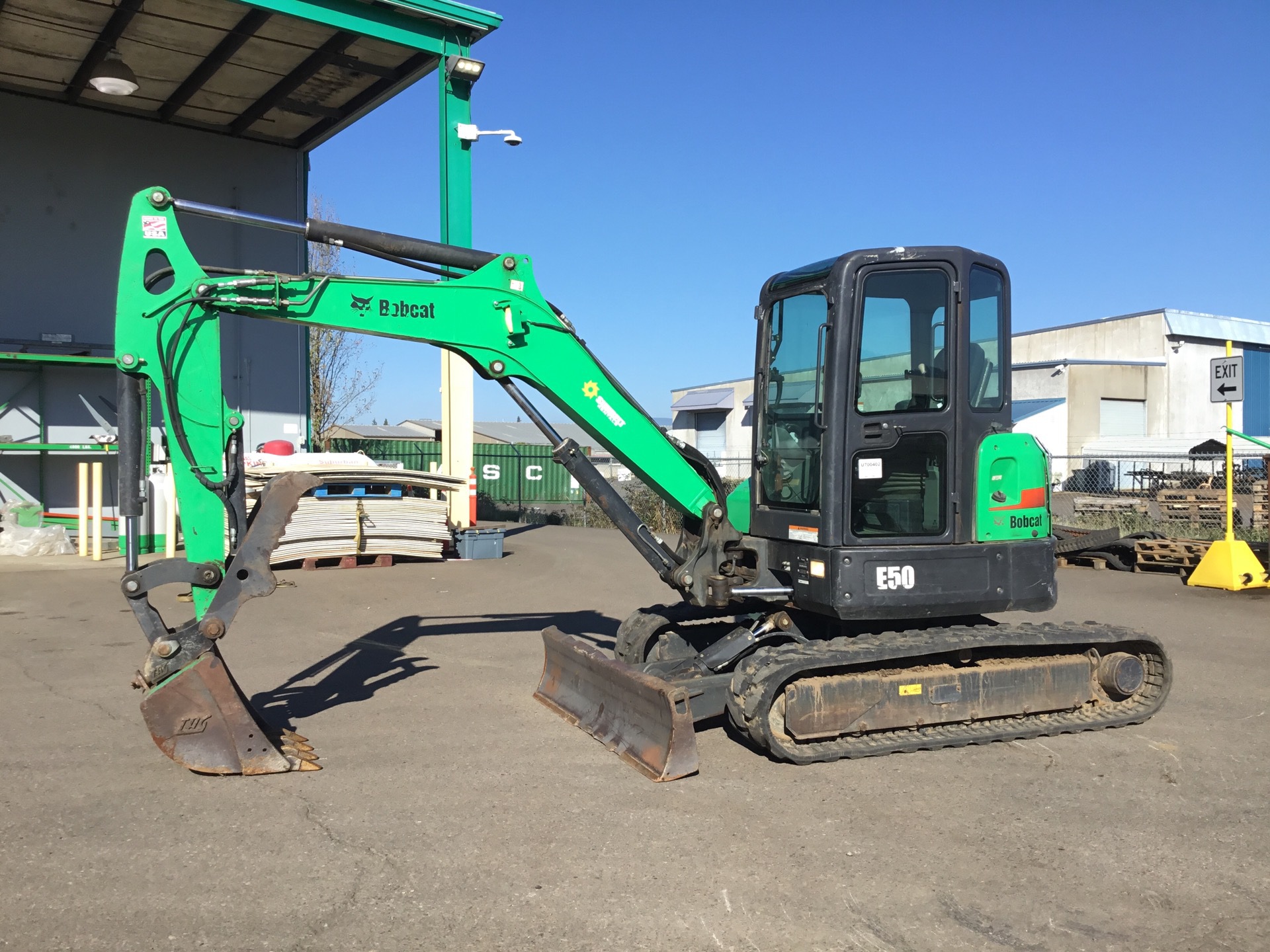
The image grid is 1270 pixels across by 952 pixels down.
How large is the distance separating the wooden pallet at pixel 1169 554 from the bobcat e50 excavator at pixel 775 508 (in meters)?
8.72

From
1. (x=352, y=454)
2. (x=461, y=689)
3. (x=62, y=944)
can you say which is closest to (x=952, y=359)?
(x=461, y=689)

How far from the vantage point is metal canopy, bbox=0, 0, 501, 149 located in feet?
50.6

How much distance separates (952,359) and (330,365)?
31.4 metres

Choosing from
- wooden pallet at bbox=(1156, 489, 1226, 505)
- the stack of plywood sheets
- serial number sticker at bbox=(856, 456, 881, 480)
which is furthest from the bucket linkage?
wooden pallet at bbox=(1156, 489, 1226, 505)

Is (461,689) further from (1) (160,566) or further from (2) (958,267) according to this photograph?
(2) (958,267)

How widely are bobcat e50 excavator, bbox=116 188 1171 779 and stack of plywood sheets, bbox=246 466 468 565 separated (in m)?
8.44

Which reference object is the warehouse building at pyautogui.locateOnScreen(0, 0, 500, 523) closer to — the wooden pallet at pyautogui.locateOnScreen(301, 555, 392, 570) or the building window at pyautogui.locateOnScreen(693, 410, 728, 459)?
the wooden pallet at pyautogui.locateOnScreen(301, 555, 392, 570)

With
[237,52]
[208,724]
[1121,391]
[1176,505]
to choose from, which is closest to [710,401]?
[1121,391]

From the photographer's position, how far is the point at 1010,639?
266 inches

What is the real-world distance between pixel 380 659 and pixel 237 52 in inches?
469

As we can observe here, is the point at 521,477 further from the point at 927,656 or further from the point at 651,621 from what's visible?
the point at 927,656

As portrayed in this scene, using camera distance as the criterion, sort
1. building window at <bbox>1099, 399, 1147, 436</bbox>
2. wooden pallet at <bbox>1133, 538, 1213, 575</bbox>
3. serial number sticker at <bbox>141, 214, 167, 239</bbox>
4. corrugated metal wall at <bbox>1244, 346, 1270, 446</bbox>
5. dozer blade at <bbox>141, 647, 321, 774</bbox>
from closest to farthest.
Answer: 1. dozer blade at <bbox>141, 647, 321, 774</bbox>
2. serial number sticker at <bbox>141, 214, 167, 239</bbox>
3. wooden pallet at <bbox>1133, 538, 1213, 575</bbox>
4. building window at <bbox>1099, 399, 1147, 436</bbox>
5. corrugated metal wall at <bbox>1244, 346, 1270, 446</bbox>

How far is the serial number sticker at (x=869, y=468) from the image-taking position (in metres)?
6.54

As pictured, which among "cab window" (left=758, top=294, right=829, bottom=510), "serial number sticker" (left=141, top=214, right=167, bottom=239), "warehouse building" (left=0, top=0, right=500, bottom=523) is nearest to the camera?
"serial number sticker" (left=141, top=214, right=167, bottom=239)
